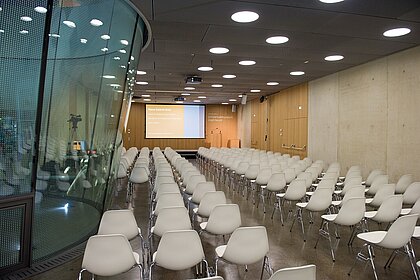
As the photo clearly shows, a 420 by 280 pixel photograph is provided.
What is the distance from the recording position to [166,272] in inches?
155

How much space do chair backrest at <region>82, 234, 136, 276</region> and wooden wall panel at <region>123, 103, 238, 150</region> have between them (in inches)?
770

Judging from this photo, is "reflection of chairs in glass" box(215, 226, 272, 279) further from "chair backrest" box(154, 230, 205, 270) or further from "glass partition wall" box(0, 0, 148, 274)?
"glass partition wall" box(0, 0, 148, 274)

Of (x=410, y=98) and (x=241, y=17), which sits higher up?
(x=241, y=17)

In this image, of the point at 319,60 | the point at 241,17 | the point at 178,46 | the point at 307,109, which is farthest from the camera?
the point at 307,109

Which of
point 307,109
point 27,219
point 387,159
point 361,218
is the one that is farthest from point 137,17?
point 307,109

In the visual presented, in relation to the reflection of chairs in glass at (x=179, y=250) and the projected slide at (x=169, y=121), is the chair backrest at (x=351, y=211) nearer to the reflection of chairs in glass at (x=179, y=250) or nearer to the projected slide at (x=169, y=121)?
the reflection of chairs in glass at (x=179, y=250)

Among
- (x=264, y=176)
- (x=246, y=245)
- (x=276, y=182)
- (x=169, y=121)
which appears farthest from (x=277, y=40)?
(x=169, y=121)

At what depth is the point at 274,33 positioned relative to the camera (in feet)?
20.2

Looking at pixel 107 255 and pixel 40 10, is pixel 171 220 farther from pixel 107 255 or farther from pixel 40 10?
pixel 40 10

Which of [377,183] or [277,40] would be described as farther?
[277,40]

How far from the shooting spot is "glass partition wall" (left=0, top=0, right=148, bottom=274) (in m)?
3.64

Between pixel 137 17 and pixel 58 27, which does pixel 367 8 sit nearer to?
pixel 137 17

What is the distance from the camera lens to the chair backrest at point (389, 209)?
14.5 feet

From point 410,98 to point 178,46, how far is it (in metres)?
5.42
